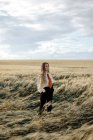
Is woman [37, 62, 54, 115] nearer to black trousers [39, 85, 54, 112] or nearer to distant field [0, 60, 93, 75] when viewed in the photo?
black trousers [39, 85, 54, 112]

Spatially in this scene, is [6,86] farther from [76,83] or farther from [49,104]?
[49,104]

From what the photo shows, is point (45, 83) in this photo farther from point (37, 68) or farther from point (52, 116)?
point (37, 68)

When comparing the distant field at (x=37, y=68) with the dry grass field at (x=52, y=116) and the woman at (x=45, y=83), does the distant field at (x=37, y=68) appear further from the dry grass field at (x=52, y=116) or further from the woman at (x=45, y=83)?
the woman at (x=45, y=83)

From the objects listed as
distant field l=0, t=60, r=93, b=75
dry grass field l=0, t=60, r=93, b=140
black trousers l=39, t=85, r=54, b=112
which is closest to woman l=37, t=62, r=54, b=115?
black trousers l=39, t=85, r=54, b=112

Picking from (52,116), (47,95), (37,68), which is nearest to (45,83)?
(47,95)

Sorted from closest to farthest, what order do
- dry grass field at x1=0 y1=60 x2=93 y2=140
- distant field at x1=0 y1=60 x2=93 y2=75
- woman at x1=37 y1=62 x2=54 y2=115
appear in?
dry grass field at x1=0 y1=60 x2=93 y2=140
woman at x1=37 y1=62 x2=54 y2=115
distant field at x1=0 y1=60 x2=93 y2=75

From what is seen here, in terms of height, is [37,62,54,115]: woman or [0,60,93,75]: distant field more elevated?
[37,62,54,115]: woman

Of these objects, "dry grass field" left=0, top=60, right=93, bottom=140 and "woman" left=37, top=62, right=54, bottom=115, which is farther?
"woman" left=37, top=62, right=54, bottom=115

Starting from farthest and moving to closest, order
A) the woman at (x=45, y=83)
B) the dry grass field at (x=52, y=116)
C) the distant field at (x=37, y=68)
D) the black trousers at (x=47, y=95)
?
the distant field at (x=37, y=68), the black trousers at (x=47, y=95), the woman at (x=45, y=83), the dry grass field at (x=52, y=116)

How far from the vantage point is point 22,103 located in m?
15.2

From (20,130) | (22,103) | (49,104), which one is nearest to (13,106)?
(22,103)

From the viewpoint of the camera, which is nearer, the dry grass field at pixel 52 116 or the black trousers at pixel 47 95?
the dry grass field at pixel 52 116

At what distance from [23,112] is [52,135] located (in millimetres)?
3664

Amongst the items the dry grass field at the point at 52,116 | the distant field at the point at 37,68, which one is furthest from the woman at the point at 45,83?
the distant field at the point at 37,68
